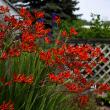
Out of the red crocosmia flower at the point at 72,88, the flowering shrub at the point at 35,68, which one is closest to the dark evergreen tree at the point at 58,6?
the flowering shrub at the point at 35,68

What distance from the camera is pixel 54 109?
538 cm

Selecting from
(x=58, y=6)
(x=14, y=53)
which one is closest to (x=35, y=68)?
(x=14, y=53)

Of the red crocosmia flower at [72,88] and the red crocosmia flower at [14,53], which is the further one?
the red crocosmia flower at [72,88]

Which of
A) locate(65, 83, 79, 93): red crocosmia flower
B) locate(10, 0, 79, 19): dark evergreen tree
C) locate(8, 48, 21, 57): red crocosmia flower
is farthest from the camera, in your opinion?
locate(10, 0, 79, 19): dark evergreen tree

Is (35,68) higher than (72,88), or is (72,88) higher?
(35,68)

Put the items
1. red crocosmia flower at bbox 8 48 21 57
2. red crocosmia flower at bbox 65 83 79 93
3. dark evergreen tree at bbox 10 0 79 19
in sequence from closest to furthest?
1. red crocosmia flower at bbox 8 48 21 57
2. red crocosmia flower at bbox 65 83 79 93
3. dark evergreen tree at bbox 10 0 79 19

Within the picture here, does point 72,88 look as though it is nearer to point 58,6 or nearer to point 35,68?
point 35,68

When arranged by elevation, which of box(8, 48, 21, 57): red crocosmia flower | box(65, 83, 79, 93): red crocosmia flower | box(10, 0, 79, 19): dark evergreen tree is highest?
box(8, 48, 21, 57): red crocosmia flower

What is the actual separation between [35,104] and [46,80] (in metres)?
0.30

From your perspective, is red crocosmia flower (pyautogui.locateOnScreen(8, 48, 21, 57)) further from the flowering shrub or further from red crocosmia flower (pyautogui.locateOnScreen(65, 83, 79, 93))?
red crocosmia flower (pyautogui.locateOnScreen(65, 83, 79, 93))

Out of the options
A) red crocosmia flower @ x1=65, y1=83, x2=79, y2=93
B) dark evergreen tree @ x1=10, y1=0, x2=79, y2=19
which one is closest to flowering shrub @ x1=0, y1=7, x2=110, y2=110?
red crocosmia flower @ x1=65, y1=83, x2=79, y2=93

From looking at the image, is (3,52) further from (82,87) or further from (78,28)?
(78,28)

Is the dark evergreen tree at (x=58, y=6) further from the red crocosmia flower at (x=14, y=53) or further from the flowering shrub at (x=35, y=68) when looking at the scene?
the red crocosmia flower at (x=14, y=53)

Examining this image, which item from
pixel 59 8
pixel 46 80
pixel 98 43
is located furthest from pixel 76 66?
pixel 59 8
